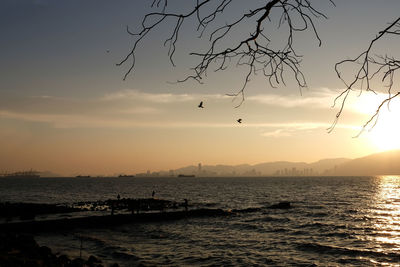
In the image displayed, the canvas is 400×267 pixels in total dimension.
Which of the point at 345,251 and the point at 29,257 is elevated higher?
the point at 29,257

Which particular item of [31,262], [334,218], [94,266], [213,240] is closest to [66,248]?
[94,266]

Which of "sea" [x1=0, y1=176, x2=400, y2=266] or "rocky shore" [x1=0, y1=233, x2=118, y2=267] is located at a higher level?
"rocky shore" [x1=0, y1=233, x2=118, y2=267]

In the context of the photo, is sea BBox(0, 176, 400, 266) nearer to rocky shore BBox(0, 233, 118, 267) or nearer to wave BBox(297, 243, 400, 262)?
wave BBox(297, 243, 400, 262)

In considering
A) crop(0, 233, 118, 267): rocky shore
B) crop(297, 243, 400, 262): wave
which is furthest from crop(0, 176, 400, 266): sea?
crop(0, 233, 118, 267): rocky shore

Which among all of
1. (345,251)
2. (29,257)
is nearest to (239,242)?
(345,251)

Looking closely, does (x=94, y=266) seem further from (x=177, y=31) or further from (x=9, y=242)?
(x=177, y=31)

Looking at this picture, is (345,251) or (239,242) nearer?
(345,251)

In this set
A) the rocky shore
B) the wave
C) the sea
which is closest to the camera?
the rocky shore

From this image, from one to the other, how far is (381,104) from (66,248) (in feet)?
74.2

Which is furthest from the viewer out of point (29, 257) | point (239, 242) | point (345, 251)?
point (239, 242)

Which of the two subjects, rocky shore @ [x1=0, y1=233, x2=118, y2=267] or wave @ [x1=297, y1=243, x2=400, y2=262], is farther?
wave @ [x1=297, y1=243, x2=400, y2=262]

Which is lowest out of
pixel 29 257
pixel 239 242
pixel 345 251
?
pixel 345 251

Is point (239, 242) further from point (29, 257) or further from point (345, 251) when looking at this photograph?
point (29, 257)

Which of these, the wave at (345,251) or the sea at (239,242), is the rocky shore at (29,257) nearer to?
the sea at (239,242)
